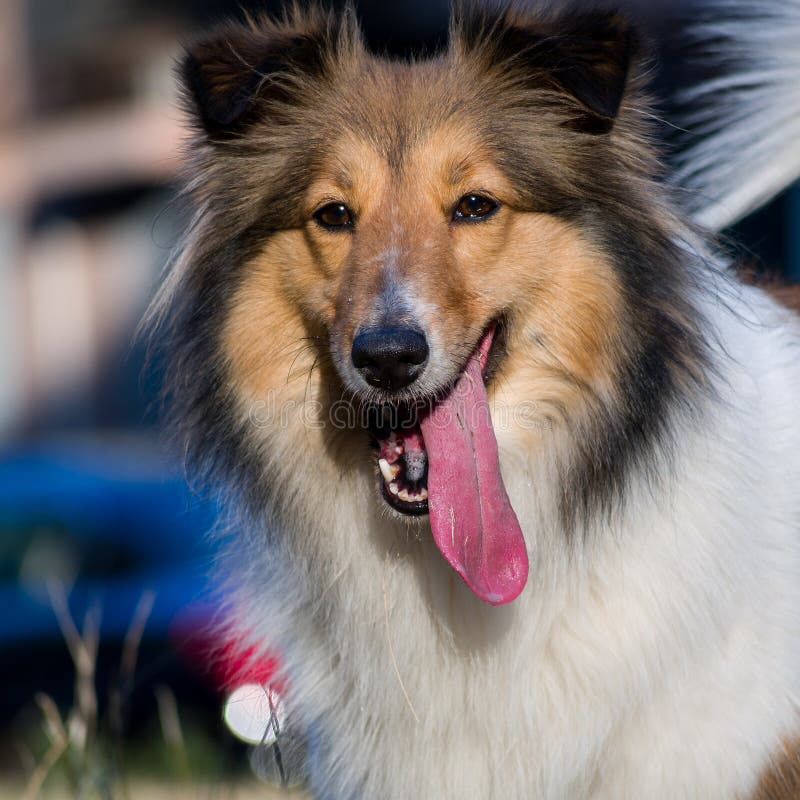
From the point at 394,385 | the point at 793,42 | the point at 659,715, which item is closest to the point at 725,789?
the point at 659,715

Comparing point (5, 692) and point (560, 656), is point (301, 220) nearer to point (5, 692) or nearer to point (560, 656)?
point (560, 656)

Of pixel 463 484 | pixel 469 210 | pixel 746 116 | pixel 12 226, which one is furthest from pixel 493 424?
pixel 12 226

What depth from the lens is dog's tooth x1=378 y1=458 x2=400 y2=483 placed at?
296 centimetres

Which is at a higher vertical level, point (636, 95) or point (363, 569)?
point (636, 95)

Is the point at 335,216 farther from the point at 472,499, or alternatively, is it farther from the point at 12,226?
the point at 12,226

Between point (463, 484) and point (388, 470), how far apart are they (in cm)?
21

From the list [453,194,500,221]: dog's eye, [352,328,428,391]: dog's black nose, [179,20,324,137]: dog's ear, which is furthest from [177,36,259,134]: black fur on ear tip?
[352,328,428,391]: dog's black nose

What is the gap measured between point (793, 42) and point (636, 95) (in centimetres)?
92

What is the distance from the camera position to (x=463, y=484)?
2854 millimetres

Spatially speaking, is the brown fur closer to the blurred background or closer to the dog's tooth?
the dog's tooth

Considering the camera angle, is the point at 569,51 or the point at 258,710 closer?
the point at 569,51

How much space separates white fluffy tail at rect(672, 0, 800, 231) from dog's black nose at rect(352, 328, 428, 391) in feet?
4.44

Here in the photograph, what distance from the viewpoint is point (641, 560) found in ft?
9.57

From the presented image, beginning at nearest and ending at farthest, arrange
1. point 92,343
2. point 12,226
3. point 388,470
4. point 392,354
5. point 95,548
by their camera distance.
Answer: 1. point 392,354
2. point 388,470
3. point 95,548
4. point 12,226
5. point 92,343
